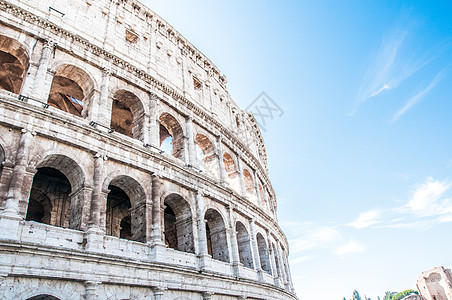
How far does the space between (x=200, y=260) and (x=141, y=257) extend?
2.63 metres

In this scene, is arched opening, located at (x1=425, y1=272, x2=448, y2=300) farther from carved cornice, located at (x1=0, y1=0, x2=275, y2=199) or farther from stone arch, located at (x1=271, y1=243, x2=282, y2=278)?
carved cornice, located at (x1=0, y1=0, x2=275, y2=199)

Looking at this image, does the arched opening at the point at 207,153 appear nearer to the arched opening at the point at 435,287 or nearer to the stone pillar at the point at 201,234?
the stone pillar at the point at 201,234

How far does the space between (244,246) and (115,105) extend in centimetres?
933

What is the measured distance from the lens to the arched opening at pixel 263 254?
17.6 meters

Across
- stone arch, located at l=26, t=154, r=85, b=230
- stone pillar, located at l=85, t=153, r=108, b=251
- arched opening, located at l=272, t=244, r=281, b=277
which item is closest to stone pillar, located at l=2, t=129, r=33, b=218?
stone pillar, located at l=85, t=153, r=108, b=251

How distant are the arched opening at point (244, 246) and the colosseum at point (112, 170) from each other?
0.06m

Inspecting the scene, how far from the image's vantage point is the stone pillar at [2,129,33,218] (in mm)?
8242

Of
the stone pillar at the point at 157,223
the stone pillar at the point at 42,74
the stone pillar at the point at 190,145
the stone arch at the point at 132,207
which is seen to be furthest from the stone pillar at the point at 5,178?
the stone pillar at the point at 190,145

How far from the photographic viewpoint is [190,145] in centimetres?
1517

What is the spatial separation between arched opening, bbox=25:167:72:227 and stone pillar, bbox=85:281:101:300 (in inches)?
158

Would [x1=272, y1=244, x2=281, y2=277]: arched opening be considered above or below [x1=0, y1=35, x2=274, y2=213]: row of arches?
below

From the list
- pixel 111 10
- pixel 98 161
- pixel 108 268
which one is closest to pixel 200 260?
pixel 108 268

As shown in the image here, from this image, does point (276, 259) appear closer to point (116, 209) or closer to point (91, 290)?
point (116, 209)

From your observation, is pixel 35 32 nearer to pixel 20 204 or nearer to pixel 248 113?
pixel 20 204
